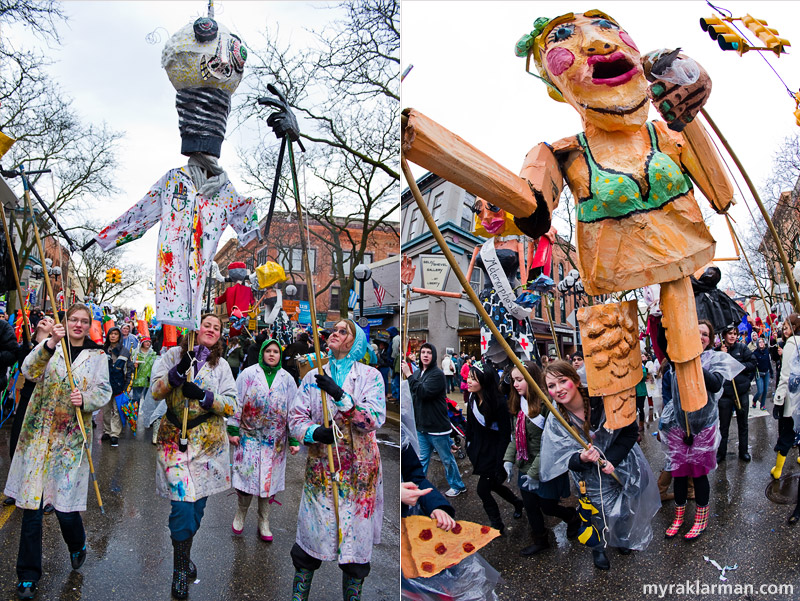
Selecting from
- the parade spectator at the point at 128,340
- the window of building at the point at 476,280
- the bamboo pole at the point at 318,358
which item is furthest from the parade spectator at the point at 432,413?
the parade spectator at the point at 128,340

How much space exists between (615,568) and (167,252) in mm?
3032

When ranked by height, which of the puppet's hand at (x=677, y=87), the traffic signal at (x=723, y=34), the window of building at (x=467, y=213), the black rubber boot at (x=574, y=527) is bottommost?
the black rubber boot at (x=574, y=527)

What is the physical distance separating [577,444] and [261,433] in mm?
2194

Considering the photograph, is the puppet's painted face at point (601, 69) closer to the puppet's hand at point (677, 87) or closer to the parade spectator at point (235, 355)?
the puppet's hand at point (677, 87)

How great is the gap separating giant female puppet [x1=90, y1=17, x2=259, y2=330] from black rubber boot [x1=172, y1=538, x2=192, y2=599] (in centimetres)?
116

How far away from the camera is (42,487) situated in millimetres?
3260

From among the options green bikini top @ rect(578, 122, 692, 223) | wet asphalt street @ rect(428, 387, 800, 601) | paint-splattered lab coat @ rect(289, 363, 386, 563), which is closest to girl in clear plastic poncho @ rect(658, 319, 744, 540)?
wet asphalt street @ rect(428, 387, 800, 601)

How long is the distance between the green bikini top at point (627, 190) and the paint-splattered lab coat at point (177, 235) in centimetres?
200

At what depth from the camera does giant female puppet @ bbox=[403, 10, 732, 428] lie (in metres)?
2.55

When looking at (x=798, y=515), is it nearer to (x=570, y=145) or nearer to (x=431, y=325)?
(x=431, y=325)

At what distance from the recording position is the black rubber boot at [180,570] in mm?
3170

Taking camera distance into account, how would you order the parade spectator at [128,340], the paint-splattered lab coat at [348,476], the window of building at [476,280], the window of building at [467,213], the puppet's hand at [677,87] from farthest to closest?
the parade spectator at [128,340], the window of building at [476,280], the window of building at [467,213], the paint-splattered lab coat at [348,476], the puppet's hand at [677,87]

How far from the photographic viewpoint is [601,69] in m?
2.57

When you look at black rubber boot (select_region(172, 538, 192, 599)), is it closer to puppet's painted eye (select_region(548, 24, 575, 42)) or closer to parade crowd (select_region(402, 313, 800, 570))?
parade crowd (select_region(402, 313, 800, 570))
